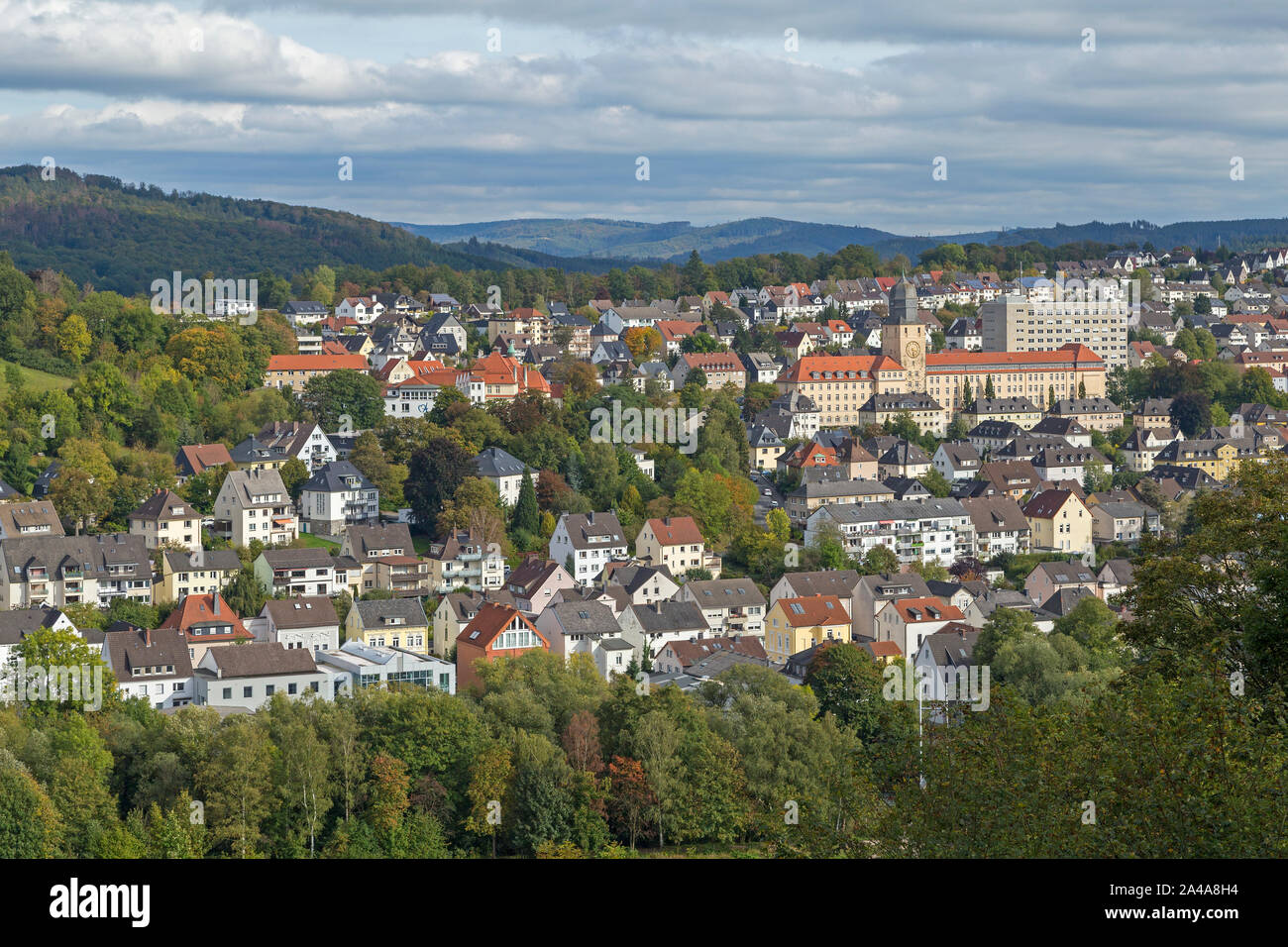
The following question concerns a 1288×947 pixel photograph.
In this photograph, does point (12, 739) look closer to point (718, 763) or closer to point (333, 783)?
point (333, 783)

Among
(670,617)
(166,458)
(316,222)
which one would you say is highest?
(316,222)

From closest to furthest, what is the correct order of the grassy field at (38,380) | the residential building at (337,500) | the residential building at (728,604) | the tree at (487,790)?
the tree at (487,790), the residential building at (728,604), the residential building at (337,500), the grassy field at (38,380)

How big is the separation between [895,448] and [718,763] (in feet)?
110

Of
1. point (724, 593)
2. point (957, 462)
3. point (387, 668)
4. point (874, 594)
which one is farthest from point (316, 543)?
point (957, 462)

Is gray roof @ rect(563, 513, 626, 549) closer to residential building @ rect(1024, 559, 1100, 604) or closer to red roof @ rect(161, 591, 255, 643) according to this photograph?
red roof @ rect(161, 591, 255, 643)

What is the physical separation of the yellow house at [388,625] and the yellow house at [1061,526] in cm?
2206

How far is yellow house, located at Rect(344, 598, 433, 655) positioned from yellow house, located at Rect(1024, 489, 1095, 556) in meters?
22.1

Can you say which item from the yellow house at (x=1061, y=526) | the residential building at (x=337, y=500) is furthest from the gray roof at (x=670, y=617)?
the yellow house at (x=1061, y=526)

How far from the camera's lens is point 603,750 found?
24.8 metres

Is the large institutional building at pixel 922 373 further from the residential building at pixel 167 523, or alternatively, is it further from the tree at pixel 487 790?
the tree at pixel 487 790

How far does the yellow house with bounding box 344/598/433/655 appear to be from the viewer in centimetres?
3597

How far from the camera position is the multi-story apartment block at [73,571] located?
36.2m

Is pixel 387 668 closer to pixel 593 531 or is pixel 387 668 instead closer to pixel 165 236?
pixel 593 531
